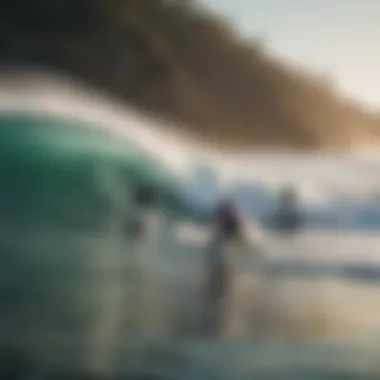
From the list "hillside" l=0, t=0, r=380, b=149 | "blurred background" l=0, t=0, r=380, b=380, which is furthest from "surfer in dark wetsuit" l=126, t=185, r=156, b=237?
"hillside" l=0, t=0, r=380, b=149

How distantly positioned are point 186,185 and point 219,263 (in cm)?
13

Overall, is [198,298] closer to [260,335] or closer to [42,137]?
[260,335]

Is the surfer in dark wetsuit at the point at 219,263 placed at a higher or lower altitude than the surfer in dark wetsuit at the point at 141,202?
lower

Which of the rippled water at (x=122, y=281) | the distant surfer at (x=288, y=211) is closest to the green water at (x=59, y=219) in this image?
the rippled water at (x=122, y=281)

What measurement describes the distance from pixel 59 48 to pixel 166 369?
0.51 metres

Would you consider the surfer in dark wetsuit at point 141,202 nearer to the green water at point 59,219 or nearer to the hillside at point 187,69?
the green water at point 59,219

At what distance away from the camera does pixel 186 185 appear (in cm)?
117

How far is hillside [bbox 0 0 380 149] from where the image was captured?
118 cm

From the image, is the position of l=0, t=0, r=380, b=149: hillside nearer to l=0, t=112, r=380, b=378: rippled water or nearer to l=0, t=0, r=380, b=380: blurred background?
l=0, t=0, r=380, b=380: blurred background

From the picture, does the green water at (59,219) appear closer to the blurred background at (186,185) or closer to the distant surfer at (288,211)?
the blurred background at (186,185)

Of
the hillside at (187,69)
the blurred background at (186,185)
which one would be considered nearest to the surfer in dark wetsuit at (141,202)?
the blurred background at (186,185)

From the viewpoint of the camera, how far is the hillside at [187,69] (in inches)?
46.4

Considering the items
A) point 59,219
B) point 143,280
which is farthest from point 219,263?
point 59,219

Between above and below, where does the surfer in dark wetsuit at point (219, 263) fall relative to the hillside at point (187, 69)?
below
